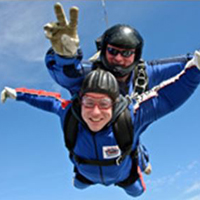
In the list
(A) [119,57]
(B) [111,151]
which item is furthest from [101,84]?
(B) [111,151]

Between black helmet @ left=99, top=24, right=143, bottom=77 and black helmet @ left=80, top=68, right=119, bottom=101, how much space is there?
0.11 m

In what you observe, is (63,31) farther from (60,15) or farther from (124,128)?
(124,128)

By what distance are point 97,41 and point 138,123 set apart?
2.74 feet

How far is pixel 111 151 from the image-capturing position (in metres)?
3.49

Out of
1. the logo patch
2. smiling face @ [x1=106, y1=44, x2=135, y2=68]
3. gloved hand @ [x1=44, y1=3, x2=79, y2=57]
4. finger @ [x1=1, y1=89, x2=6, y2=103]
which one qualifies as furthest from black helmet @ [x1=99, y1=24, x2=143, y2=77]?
finger @ [x1=1, y1=89, x2=6, y2=103]

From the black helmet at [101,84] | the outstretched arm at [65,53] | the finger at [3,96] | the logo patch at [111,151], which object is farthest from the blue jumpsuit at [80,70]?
the finger at [3,96]

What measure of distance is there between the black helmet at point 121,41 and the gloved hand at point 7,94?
3.33ft

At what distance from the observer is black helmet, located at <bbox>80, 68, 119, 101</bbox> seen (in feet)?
10.7

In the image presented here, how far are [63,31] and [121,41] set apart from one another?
2.06 ft

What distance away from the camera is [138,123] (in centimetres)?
350

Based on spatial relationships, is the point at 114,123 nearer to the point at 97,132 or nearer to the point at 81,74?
the point at 97,132

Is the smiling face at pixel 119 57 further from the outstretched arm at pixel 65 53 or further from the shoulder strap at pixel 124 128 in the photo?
the shoulder strap at pixel 124 128

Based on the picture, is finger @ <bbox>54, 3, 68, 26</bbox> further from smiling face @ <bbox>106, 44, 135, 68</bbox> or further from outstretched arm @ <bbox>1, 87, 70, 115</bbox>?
outstretched arm @ <bbox>1, 87, 70, 115</bbox>

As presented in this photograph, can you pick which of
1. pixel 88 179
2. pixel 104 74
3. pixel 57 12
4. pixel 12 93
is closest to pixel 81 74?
pixel 104 74
